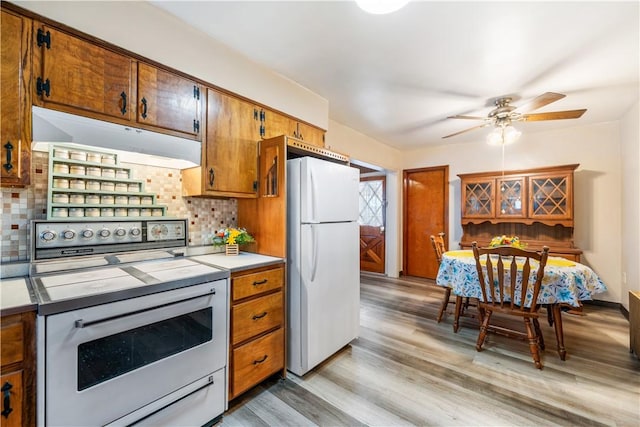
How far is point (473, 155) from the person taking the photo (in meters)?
4.61

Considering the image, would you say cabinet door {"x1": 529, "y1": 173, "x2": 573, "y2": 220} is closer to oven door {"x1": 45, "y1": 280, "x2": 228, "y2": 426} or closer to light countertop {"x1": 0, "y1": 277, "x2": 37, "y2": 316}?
oven door {"x1": 45, "y1": 280, "x2": 228, "y2": 426}

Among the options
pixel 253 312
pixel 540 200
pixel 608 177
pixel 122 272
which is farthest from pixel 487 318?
pixel 608 177

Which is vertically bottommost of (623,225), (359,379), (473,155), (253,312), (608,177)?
(359,379)

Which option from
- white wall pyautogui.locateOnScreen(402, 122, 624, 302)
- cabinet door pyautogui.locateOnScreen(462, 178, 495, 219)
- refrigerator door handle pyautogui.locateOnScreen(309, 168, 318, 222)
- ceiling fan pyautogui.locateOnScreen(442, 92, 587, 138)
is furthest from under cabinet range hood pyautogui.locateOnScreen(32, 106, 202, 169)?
white wall pyautogui.locateOnScreen(402, 122, 624, 302)

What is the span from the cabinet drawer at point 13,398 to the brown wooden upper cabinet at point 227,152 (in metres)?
1.22

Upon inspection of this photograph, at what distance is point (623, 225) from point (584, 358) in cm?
229

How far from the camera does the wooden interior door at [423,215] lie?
4.89m

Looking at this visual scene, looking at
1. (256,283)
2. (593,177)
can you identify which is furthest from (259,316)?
(593,177)

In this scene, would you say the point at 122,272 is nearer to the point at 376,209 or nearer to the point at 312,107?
the point at 312,107

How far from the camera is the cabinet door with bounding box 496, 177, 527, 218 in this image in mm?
3857

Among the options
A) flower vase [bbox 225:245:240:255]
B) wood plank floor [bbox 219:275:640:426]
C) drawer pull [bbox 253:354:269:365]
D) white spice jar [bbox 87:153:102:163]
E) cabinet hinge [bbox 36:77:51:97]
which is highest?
cabinet hinge [bbox 36:77:51:97]

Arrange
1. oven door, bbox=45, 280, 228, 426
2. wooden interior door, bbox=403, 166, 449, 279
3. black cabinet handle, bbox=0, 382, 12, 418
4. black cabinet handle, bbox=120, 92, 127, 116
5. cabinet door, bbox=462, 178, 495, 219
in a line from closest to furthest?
1. black cabinet handle, bbox=0, 382, 12, 418
2. oven door, bbox=45, 280, 228, 426
3. black cabinet handle, bbox=120, 92, 127, 116
4. cabinet door, bbox=462, 178, 495, 219
5. wooden interior door, bbox=403, 166, 449, 279

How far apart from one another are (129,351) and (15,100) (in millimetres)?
1259

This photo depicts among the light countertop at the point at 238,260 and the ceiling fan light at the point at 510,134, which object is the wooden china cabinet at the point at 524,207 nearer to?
the ceiling fan light at the point at 510,134
